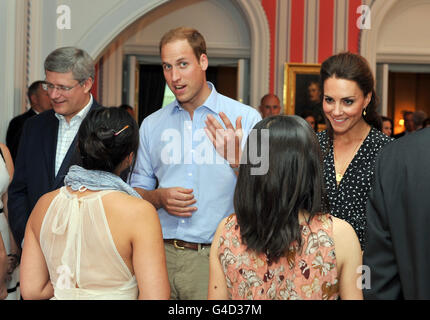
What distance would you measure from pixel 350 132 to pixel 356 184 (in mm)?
271

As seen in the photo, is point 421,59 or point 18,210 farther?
point 421,59

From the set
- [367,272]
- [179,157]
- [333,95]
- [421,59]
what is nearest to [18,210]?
[179,157]

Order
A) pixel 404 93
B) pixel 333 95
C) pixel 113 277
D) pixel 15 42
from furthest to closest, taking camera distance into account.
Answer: pixel 404 93 → pixel 15 42 → pixel 333 95 → pixel 113 277

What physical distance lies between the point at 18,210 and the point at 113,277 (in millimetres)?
1153

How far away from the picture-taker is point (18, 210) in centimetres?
295

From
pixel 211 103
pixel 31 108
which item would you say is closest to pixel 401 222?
pixel 211 103

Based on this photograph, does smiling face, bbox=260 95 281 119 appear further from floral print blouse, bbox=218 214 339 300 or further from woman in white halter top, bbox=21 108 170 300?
floral print blouse, bbox=218 214 339 300

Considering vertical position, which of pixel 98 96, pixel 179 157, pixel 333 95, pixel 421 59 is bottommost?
pixel 179 157

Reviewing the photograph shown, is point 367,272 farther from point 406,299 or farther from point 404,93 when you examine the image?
point 404,93

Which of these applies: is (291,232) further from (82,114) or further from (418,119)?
(418,119)

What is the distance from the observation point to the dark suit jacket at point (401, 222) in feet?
5.55

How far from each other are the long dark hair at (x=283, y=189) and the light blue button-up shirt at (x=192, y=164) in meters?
0.92

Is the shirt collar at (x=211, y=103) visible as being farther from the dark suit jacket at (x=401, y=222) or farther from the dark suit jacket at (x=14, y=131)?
the dark suit jacket at (x=14, y=131)

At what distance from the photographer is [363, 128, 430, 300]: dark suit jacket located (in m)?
1.69
